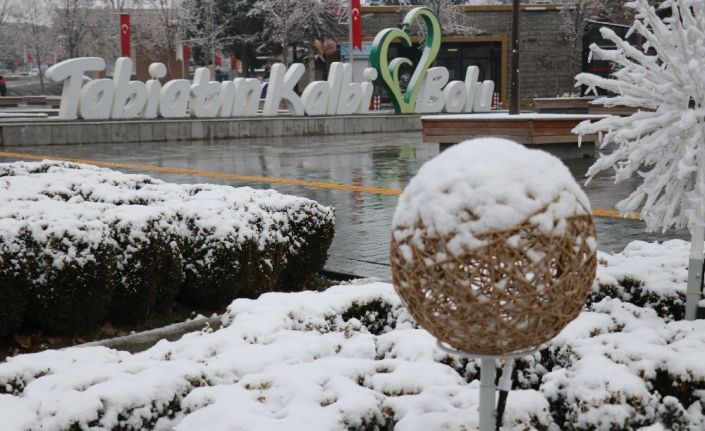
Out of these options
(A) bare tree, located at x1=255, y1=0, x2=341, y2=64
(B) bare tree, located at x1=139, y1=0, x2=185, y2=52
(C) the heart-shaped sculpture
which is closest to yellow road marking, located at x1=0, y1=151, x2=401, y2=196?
(C) the heart-shaped sculpture

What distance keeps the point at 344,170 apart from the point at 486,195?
493 inches

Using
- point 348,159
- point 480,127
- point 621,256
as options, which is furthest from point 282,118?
point 621,256

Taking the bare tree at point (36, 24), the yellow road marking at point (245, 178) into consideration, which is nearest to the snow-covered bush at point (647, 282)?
the yellow road marking at point (245, 178)

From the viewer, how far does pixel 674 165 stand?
425 cm

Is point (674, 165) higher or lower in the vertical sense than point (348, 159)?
higher

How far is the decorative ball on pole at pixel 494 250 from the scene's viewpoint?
247 cm

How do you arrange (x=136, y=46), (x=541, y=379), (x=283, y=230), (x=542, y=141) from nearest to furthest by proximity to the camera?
(x=541, y=379)
(x=283, y=230)
(x=542, y=141)
(x=136, y=46)

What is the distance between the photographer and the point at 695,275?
426cm

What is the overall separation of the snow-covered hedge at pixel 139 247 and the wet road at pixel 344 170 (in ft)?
3.07

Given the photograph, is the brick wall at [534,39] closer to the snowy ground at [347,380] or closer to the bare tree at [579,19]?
the bare tree at [579,19]

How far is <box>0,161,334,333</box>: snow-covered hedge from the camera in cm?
527

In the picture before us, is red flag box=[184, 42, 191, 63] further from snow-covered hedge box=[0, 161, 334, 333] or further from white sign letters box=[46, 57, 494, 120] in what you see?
snow-covered hedge box=[0, 161, 334, 333]

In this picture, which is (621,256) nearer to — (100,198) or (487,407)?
(487,407)

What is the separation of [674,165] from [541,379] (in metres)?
1.31
